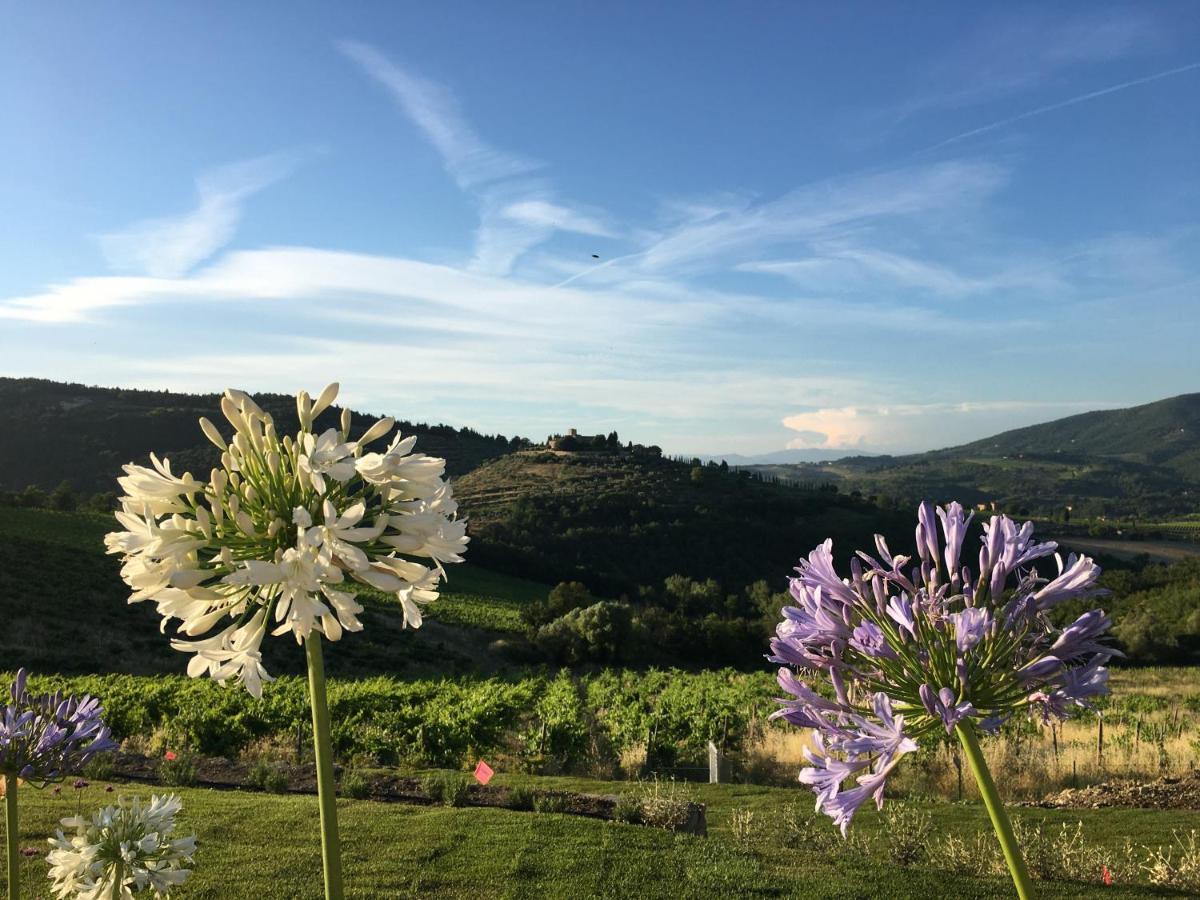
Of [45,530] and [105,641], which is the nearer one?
[105,641]

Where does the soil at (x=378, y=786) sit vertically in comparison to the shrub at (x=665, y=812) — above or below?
below

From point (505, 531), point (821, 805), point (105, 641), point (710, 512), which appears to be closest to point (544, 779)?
point (821, 805)

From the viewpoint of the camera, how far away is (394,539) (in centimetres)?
239

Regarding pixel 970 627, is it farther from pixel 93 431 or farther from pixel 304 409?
pixel 93 431

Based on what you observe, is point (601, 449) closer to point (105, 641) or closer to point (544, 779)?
point (105, 641)

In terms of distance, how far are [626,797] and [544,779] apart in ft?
13.1

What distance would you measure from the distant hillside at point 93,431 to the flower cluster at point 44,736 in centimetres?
7345

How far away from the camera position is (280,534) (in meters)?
2.50

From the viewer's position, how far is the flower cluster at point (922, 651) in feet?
7.59

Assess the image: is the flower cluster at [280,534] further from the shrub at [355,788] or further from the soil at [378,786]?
the shrub at [355,788]

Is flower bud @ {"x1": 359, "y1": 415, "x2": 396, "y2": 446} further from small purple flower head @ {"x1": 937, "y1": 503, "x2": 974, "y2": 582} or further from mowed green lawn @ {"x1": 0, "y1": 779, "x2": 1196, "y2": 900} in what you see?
mowed green lawn @ {"x1": 0, "y1": 779, "x2": 1196, "y2": 900}

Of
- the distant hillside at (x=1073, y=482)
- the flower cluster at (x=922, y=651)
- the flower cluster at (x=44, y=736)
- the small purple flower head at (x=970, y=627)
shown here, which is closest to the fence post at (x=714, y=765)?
the flower cluster at (x=44, y=736)

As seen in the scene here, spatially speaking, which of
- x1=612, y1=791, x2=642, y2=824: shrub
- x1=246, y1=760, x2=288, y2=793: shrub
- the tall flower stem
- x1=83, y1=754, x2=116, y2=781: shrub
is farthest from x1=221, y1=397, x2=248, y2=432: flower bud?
x1=83, y1=754, x2=116, y2=781: shrub

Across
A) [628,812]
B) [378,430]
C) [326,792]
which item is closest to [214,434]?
[378,430]
